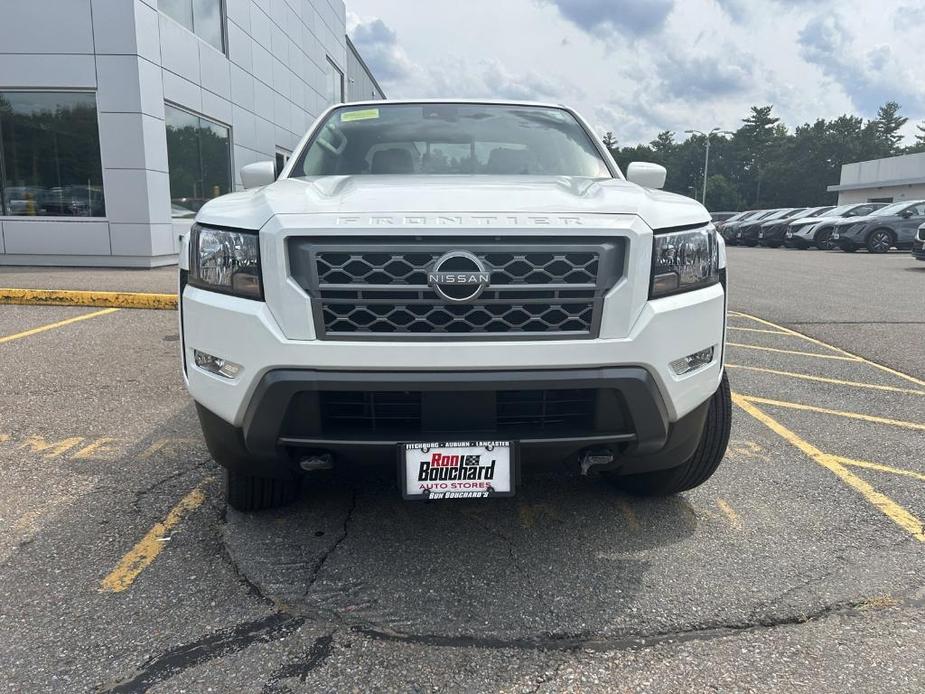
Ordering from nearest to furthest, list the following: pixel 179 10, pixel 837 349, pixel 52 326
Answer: pixel 837 349
pixel 52 326
pixel 179 10

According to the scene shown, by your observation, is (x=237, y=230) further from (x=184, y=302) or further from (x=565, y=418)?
(x=565, y=418)

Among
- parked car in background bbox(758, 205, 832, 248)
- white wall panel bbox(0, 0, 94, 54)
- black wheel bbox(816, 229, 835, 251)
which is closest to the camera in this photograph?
white wall panel bbox(0, 0, 94, 54)

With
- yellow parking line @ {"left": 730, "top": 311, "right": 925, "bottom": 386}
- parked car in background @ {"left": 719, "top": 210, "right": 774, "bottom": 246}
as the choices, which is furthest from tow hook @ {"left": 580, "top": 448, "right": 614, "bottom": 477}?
parked car in background @ {"left": 719, "top": 210, "right": 774, "bottom": 246}

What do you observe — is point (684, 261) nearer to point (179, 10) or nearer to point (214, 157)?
point (179, 10)

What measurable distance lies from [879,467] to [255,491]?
293cm

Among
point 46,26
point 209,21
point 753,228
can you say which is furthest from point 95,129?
point 753,228

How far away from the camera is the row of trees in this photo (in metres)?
76.6

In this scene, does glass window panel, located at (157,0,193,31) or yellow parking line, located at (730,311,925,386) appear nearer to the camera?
yellow parking line, located at (730,311,925,386)

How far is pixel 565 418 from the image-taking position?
91.1 inches

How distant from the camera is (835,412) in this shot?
14.6 ft

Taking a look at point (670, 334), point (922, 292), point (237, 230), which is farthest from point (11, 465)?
point (922, 292)

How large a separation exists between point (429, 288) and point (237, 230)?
25.8 inches

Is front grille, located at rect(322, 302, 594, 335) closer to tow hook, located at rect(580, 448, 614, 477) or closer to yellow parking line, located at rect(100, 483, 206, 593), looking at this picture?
tow hook, located at rect(580, 448, 614, 477)

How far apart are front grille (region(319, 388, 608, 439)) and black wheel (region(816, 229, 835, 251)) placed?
23.7 meters
